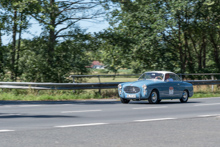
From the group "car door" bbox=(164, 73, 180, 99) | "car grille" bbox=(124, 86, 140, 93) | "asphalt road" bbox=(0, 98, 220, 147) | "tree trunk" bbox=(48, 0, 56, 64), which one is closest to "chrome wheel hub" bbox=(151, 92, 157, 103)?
"car door" bbox=(164, 73, 180, 99)

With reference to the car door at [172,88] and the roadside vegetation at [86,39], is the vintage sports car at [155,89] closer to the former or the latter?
the car door at [172,88]

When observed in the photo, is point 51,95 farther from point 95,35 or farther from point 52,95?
point 95,35

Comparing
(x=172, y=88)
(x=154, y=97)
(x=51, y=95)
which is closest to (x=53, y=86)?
(x=51, y=95)

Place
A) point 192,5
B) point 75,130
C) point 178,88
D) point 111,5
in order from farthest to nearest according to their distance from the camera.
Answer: point 192,5 → point 111,5 → point 178,88 → point 75,130

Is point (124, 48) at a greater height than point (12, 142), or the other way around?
point (124, 48)

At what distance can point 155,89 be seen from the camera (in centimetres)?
1773

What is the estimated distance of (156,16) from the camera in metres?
32.2

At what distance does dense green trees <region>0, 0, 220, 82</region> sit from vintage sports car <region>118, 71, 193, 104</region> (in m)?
6.41

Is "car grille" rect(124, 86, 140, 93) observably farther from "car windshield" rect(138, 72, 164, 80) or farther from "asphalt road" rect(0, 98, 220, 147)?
"asphalt road" rect(0, 98, 220, 147)

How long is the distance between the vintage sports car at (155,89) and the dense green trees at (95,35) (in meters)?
6.41

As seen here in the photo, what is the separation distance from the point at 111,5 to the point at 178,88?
9256mm

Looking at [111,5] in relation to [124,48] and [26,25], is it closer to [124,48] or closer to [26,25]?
[124,48]

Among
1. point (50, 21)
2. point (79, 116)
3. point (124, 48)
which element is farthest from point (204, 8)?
point (79, 116)

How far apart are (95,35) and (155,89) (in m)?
9.74
